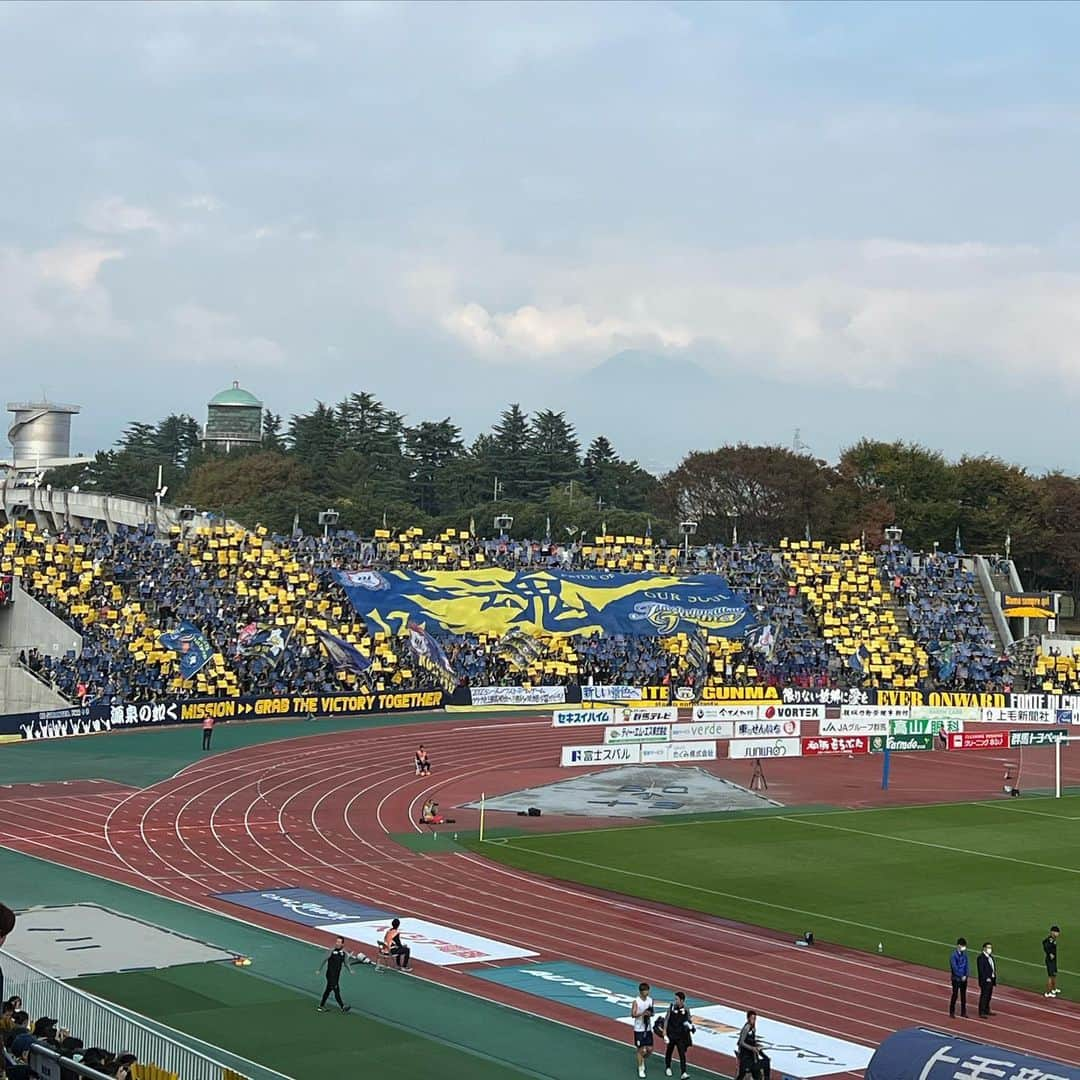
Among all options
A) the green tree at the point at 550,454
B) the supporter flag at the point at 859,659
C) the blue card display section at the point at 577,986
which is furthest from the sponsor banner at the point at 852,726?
the green tree at the point at 550,454

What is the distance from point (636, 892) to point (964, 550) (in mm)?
84106

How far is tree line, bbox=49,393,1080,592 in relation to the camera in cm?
11256

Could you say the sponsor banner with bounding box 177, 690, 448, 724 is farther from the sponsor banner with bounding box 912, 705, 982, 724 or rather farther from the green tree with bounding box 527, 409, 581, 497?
the green tree with bounding box 527, 409, 581, 497

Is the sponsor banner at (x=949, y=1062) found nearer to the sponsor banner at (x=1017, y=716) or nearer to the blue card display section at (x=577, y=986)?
the blue card display section at (x=577, y=986)

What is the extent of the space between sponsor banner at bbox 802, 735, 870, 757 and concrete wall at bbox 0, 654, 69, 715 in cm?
2780

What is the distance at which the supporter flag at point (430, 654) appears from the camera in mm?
73250

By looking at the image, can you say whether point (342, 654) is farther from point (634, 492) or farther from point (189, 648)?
point (634, 492)

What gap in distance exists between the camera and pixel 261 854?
37.1 meters

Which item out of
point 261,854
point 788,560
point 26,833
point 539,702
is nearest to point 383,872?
point 261,854

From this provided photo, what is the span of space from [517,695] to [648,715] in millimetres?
11015

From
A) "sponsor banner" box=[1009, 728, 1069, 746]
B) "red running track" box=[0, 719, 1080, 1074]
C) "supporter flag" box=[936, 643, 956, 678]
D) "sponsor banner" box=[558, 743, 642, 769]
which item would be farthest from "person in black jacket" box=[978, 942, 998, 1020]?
"supporter flag" box=[936, 643, 956, 678]

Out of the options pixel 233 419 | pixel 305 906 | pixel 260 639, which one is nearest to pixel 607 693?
pixel 260 639

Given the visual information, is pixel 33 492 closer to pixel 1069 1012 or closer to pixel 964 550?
pixel 964 550

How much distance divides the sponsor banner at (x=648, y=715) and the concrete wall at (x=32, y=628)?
21.9 metres
